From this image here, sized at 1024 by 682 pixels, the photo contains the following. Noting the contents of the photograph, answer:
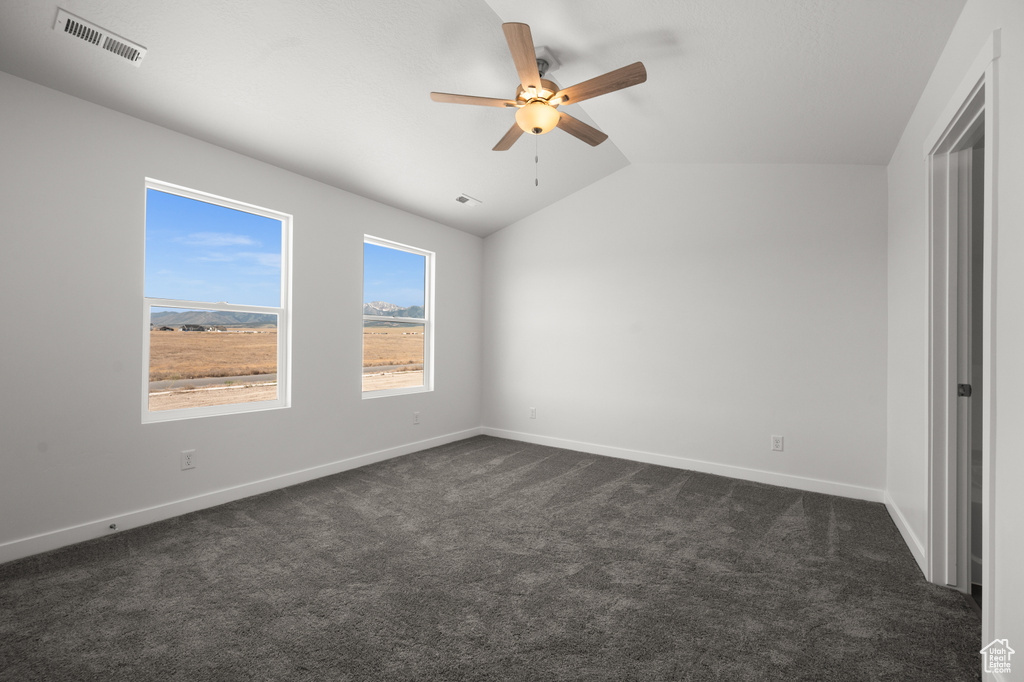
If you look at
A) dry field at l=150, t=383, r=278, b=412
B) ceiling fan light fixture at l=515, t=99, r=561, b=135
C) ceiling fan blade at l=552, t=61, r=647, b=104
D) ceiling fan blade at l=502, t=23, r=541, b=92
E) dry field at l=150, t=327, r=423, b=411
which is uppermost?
ceiling fan blade at l=502, t=23, r=541, b=92

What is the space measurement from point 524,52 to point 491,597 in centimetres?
249

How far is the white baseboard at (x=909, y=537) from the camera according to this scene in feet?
7.75

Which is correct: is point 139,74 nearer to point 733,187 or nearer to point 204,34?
point 204,34

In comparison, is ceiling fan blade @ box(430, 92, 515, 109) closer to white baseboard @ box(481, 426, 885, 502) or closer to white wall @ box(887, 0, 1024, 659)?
white wall @ box(887, 0, 1024, 659)

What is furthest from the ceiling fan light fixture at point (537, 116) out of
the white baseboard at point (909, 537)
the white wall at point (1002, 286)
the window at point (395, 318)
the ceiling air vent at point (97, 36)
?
the white baseboard at point (909, 537)

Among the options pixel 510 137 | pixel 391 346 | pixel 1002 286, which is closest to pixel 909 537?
pixel 1002 286

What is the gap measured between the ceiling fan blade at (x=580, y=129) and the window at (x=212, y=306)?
7.70 feet

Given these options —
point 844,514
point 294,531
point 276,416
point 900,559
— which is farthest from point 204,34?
point 844,514

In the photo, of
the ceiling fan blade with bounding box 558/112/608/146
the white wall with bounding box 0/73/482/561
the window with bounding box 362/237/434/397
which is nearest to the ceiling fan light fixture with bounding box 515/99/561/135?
the ceiling fan blade with bounding box 558/112/608/146

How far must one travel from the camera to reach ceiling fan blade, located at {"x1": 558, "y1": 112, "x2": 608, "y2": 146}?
269 cm

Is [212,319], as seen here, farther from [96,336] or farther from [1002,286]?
[1002,286]

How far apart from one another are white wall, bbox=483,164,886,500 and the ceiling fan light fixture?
7.36 feet

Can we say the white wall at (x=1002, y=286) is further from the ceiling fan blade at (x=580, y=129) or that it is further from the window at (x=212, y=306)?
the window at (x=212, y=306)

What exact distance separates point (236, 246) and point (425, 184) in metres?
1.63
